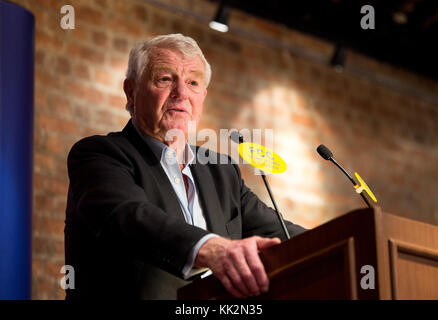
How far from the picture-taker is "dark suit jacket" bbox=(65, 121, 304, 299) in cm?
149

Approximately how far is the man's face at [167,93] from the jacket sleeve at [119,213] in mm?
244

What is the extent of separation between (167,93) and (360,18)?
136 inches

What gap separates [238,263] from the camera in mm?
1345

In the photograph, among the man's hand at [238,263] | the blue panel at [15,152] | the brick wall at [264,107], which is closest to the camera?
the man's hand at [238,263]

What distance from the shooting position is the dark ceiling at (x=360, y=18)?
505 cm

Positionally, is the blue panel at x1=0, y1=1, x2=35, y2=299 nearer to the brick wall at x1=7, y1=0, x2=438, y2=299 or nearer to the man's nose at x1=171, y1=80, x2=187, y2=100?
the brick wall at x1=7, y1=0, x2=438, y2=299

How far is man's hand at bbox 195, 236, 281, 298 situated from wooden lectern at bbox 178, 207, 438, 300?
0.03 metres

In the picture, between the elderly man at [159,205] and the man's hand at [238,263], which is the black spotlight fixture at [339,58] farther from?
the man's hand at [238,263]

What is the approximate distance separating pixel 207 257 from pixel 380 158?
4274 millimetres

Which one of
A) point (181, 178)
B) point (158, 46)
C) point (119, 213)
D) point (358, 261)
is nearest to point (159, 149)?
point (181, 178)

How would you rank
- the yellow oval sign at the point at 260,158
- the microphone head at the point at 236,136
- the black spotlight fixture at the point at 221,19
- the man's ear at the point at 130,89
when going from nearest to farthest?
the yellow oval sign at the point at 260,158 → the microphone head at the point at 236,136 → the man's ear at the point at 130,89 → the black spotlight fixture at the point at 221,19

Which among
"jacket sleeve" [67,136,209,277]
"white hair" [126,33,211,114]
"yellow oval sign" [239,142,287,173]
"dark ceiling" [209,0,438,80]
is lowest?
"jacket sleeve" [67,136,209,277]

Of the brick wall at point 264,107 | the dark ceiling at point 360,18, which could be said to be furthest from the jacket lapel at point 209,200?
the dark ceiling at point 360,18

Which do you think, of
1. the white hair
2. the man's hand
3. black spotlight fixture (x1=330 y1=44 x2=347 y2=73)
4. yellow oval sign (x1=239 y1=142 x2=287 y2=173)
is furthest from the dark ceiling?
the man's hand
